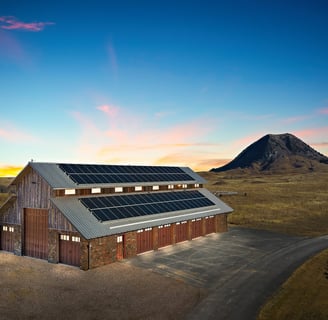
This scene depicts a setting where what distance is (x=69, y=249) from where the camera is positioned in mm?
35188

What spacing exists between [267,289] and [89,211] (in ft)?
69.3

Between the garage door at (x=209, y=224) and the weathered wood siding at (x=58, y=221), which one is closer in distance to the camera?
the weathered wood siding at (x=58, y=221)

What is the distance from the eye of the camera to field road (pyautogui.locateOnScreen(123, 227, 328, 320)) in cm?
2477

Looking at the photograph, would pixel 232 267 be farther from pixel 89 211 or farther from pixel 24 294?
pixel 24 294

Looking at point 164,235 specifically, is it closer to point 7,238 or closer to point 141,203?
point 141,203

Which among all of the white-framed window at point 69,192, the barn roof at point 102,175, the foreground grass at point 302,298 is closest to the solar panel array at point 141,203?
the white-framed window at point 69,192

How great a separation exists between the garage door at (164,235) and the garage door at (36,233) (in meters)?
14.4

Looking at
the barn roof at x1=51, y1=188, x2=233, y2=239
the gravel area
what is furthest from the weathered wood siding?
the gravel area

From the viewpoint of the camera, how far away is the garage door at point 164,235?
43425mm

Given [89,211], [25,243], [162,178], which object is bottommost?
[25,243]

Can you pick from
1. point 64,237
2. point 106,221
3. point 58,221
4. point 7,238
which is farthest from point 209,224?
point 7,238

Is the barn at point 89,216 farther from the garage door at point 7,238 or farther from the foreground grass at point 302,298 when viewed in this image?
the foreground grass at point 302,298

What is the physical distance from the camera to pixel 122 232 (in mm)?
37094

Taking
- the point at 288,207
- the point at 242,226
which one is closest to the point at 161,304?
the point at 242,226
